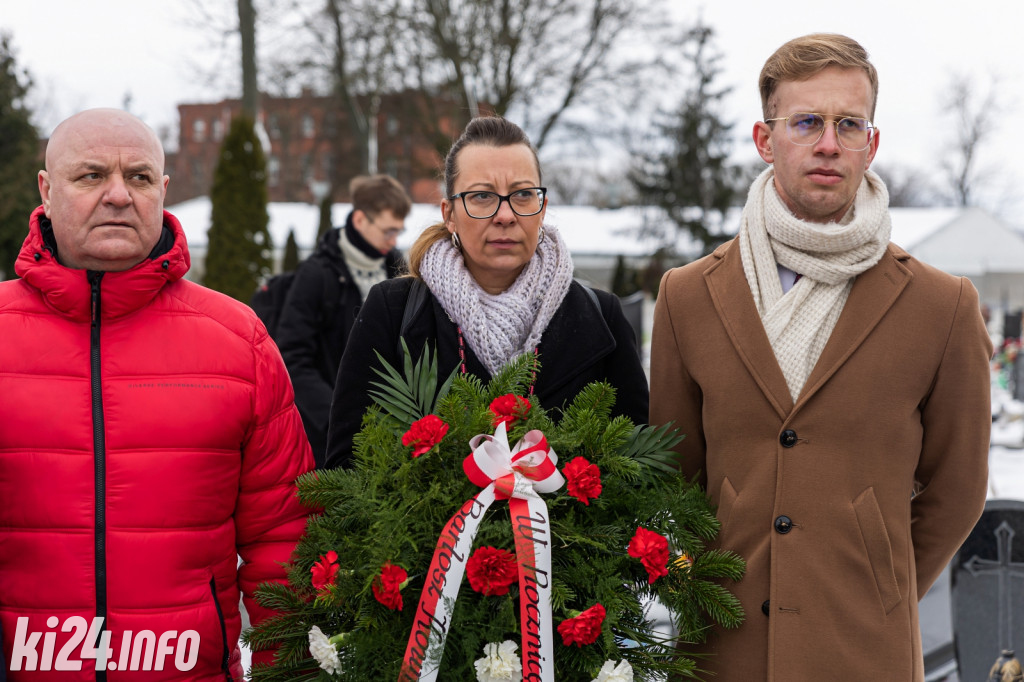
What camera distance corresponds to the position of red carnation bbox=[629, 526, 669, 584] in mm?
1862

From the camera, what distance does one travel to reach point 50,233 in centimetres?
211

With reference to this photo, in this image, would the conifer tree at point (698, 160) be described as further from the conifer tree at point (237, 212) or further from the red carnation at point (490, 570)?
the red carnation at point (490, 570)

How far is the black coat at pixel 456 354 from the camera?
238cm

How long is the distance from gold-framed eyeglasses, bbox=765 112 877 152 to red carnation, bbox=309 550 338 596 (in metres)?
1.41

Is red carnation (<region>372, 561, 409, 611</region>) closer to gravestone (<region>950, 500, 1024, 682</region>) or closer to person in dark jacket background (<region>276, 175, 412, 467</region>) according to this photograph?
person in dark jacket background (<region>276, 175, 412, 467</region>)

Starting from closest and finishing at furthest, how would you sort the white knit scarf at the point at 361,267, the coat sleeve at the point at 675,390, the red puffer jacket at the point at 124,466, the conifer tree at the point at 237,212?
1. the red puffer jacket at the point at 124,466
2. the coat sleeve at the point at 675,390
3. the white knit scarf at the point at 361,267
4. the conifer tree at the point at 237,212

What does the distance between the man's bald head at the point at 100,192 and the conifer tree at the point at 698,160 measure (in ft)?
79.4

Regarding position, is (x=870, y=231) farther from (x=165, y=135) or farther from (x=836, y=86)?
(x=165, y=135)

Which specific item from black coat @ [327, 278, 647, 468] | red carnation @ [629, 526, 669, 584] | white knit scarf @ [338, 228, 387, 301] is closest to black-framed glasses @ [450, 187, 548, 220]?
black coat @ [327, 278, 647, 468]

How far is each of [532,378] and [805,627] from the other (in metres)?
0.85

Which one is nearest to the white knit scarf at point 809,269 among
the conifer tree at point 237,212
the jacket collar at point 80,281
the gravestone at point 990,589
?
the jacket collar at point 80,281

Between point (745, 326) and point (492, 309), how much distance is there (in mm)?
646

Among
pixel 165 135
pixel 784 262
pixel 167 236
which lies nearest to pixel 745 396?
pixel 784 262

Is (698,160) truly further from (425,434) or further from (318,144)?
(425,434)
